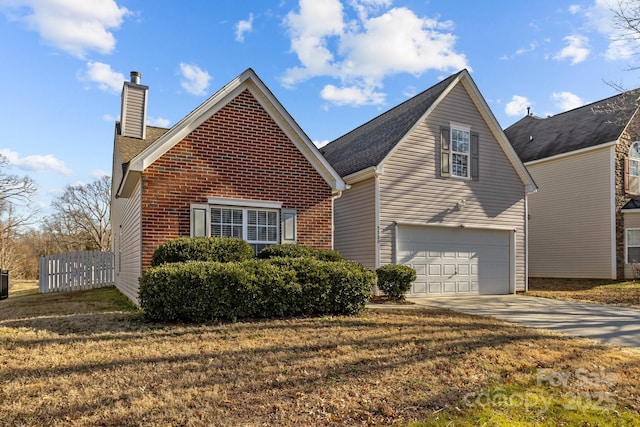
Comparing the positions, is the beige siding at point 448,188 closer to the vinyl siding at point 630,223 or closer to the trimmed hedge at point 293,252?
the trimmed hedge at point 293,252

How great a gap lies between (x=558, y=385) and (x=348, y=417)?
114 inches

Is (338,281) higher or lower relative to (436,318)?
higher

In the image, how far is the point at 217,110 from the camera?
10227 millimetres

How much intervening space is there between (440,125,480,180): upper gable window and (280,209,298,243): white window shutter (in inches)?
236

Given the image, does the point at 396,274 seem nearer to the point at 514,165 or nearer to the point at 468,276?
the point at 468,276

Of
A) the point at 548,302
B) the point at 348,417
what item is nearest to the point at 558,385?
the point at 348,417

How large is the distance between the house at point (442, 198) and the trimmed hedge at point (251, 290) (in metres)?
4.48

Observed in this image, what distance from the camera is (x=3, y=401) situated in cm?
390

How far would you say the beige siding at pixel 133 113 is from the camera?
14992 mm

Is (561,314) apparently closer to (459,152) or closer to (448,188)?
(448,188)

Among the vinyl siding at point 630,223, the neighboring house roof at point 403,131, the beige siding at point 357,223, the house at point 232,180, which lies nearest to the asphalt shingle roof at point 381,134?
the neighboring house roof at point 403,131

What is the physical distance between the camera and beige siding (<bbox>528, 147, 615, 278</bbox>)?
59.0ft

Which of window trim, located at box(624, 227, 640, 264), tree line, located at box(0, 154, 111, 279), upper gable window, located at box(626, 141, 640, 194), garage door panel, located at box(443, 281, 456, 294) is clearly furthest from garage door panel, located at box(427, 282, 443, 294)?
tree line, located at box(0, 154, 111, 279)

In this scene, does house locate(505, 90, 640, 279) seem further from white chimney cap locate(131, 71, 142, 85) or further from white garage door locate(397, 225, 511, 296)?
white chimney cap locate(131, 71, 142, 85)
